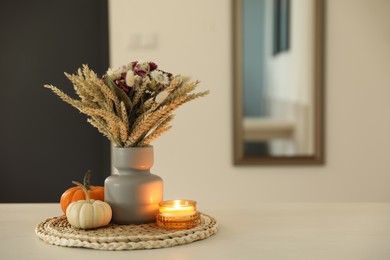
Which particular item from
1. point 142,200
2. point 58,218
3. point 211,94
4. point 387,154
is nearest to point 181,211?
point 142,200

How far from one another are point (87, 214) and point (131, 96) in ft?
0.96

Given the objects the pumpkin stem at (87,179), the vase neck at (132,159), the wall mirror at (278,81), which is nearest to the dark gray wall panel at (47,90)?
the wall mirror at (278,81)

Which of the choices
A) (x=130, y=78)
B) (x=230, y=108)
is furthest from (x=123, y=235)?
(x=230, y=108)

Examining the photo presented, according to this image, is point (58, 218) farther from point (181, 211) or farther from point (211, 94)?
point (211, 94)

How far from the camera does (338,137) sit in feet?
11.7

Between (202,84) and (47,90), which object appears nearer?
(202,84)

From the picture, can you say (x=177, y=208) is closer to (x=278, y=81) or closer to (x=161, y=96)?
(x=161, y=96)

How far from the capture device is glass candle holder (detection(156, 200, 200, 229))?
1401mm

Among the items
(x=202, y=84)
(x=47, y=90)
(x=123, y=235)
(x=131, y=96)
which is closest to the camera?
(x=123, y=235)

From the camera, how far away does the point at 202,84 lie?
3.53m

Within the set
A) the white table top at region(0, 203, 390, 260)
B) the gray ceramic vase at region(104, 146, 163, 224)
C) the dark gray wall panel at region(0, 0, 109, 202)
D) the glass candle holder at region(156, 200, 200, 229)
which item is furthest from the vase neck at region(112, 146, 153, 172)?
the dark gray wall panel at region(0, 0, 109, 202)

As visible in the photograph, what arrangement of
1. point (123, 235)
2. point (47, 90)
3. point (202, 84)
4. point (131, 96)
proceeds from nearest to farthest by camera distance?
1. point (123, 235)
2. point (131, 96)
3. point (202, 84)
4. point (47, 90)

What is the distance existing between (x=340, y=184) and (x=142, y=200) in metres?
2.36

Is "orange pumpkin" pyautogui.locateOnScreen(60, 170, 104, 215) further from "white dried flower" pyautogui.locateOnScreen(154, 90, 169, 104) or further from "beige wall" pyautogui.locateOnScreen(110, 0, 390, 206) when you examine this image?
"beige wall" pyautogui.locateOnScreen(110, 0, 390, 206)
